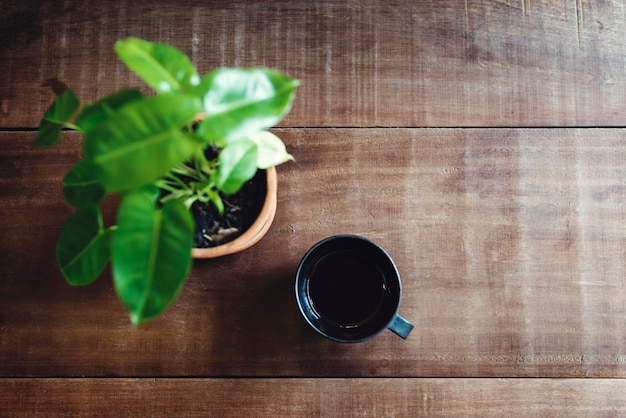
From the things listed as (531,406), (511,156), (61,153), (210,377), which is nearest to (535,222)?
(511,156)

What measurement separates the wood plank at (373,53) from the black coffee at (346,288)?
19cm

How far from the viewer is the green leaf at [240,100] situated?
500 mm

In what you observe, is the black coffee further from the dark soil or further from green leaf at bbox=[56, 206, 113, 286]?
green leaf at bbox=[56, 206, 113, 286]

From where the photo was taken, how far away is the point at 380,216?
0.84m

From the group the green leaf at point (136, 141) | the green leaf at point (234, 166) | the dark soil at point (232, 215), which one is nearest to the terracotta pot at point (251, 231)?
the dark soil at point (232, 215)

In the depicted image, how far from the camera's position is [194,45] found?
860 millimetres

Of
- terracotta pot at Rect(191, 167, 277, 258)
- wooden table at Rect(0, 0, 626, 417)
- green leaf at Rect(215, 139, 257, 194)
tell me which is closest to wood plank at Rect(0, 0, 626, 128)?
wooden table at Rect(0, 0, 626, 417)

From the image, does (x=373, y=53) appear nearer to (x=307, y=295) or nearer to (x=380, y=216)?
(x=380, y=216)

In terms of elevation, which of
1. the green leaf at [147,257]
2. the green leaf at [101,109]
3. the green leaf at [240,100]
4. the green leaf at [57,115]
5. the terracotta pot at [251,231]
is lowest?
the terracotta pot at [251,231]

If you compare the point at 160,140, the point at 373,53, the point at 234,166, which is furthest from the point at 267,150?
the point at 373,53

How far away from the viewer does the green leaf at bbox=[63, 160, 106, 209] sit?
2.00 ft

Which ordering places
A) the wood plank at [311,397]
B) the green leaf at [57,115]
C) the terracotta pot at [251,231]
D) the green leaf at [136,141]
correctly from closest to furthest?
the green leaf at [136,141] < the green leaf at [57,115] < the terracotta pot at [251,231] < the wood plank at [311,397]

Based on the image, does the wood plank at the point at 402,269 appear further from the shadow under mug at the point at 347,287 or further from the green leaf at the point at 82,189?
the green leaf at the point at 82,189

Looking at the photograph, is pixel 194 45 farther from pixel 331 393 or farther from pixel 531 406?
pixel 531 406
